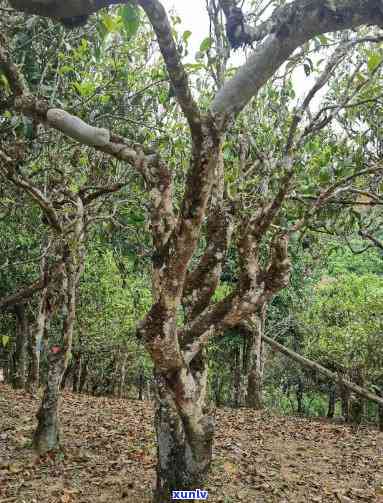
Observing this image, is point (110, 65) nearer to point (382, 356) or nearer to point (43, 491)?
point (43, 491)

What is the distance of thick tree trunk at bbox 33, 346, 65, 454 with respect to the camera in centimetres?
768

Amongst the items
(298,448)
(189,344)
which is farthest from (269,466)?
(189,344)

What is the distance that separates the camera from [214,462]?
316 inches

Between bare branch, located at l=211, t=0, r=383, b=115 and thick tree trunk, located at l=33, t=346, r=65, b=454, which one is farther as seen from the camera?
thick tree trunk, located at l=33, t=346, r=65, b=454

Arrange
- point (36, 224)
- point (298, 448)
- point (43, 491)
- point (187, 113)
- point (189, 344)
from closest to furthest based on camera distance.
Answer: point (187, 113)
point (189, 344)
point (43, 491)
point (298, 448)
point (36, 224)

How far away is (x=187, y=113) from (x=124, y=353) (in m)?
20.2

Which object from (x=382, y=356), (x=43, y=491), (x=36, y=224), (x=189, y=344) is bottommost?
(x=43, y=491)

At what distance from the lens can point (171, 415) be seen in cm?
524

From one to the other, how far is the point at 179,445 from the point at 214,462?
10.3 feet

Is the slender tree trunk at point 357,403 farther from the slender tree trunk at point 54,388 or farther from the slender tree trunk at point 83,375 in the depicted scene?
the slender tree trunk at point 83,375

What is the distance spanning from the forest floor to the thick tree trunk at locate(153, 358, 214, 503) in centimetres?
57

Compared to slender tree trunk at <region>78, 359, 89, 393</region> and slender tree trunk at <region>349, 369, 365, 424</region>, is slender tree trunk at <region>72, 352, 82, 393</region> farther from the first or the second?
slender tree trunk at <region>349, 369, 365, 424</region>

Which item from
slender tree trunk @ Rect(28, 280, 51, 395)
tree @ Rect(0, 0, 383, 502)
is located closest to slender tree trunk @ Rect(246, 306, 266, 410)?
slender tree trunk @ Rect(28, 280, 51, 395)

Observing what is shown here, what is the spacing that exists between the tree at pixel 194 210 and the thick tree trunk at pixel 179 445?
0.01 m
